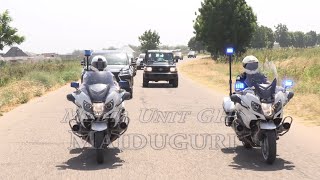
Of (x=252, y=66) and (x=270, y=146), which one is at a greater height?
(x=252, y=66)

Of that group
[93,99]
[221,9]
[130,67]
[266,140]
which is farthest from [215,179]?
[221,9]

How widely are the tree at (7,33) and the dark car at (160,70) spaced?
25.3 m

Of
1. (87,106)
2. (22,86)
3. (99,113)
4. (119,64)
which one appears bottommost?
(22,86)

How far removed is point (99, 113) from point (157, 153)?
1.47 m

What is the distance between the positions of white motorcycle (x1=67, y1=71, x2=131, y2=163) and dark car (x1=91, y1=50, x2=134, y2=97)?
37.1 ft

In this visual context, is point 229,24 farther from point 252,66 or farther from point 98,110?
point 98,110

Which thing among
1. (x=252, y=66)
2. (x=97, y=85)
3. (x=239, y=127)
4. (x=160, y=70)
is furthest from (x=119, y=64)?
(x=239, y=127)

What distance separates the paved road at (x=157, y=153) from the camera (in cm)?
689

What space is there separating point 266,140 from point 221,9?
2099 inches

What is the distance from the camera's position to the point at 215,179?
21.3 feet

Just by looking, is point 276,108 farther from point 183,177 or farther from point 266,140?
point 183,177

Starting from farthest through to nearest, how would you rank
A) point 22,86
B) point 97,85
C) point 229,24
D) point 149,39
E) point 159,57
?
point 149,39
point 229,24
point 159,57
point 22,86
point 97,85

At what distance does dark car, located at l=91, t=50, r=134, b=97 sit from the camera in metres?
19.5

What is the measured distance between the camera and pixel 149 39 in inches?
4712
